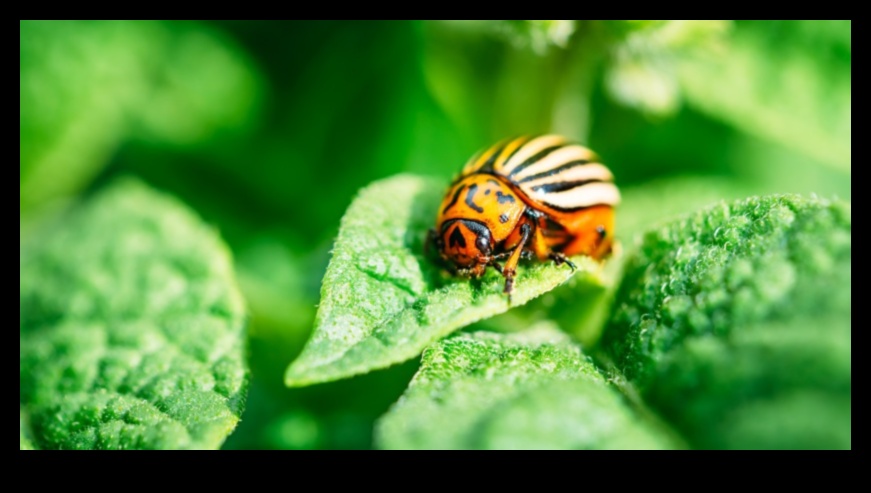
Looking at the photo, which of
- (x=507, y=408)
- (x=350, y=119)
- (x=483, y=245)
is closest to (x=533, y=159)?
(x=483, y=245)

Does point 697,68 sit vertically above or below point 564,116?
above

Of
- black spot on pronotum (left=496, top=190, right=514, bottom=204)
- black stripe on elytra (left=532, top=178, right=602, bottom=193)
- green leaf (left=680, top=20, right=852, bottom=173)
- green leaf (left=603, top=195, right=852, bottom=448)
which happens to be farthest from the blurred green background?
green leaf (left=603, top=195, right=852, bottom=448)

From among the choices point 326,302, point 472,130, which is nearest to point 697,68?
point 472,130

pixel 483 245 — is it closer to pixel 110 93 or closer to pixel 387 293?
pixel 387 293

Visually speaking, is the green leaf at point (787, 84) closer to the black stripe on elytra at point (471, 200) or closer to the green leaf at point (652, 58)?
the green leaf at point (652, 58)

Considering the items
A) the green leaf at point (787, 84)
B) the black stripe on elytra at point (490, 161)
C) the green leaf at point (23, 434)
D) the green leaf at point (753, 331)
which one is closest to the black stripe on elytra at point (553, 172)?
the black stripe on elytra at point (490, 161)

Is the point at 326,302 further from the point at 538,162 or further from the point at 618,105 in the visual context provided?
the point at 618,105
